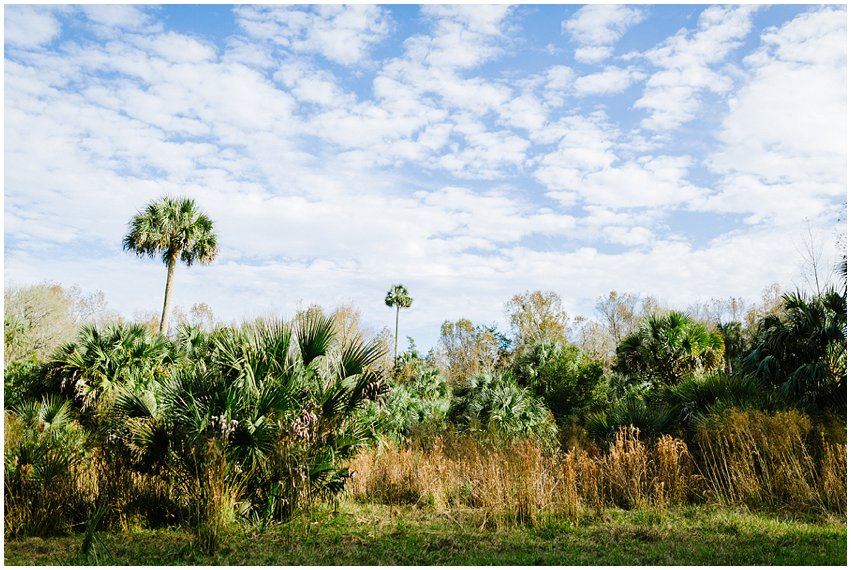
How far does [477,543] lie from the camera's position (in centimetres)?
700

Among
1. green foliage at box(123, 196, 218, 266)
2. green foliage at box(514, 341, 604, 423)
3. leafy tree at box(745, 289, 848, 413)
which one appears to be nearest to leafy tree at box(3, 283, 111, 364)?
green foliage at box(123, 196, 218, 266)

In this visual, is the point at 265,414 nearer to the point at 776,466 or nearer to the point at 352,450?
the point at 352,450

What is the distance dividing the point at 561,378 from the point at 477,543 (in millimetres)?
15486

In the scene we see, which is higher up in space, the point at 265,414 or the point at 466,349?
the point at 466,349

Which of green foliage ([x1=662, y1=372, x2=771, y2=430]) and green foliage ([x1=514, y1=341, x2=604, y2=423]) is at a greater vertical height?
green foliage ([x1=514, y1=341, x2=604, y2=423])

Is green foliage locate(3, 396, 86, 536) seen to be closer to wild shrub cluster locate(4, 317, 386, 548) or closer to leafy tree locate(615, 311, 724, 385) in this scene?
wild shrub cluster locate(4, 317, 386, 548)

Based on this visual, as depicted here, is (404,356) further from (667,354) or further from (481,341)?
(667,354)

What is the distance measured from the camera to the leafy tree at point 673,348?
736 inches

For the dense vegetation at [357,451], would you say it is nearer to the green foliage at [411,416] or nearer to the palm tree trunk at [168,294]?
the green foliage at [411,416]

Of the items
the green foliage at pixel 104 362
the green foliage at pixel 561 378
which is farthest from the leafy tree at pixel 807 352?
the green foliage at pixel 104 362

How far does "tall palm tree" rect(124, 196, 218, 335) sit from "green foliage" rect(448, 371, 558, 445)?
12.5 m

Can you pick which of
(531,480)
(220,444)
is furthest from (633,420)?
(220,444)

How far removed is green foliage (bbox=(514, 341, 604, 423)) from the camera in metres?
21.6

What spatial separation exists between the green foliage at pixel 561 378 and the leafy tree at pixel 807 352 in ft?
27.2
